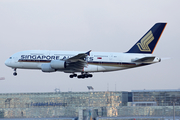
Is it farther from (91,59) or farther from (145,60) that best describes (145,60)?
(91,59)

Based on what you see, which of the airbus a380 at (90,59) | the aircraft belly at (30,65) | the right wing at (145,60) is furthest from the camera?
the aircraft belly at (30,65)

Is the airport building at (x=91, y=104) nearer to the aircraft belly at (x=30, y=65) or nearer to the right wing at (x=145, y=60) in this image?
the aircraft belly at (x=30, y=65)

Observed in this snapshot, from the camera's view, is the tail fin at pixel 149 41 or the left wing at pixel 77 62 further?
the tail fin at pixel 149 41

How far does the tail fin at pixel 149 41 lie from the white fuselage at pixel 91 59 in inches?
56.2

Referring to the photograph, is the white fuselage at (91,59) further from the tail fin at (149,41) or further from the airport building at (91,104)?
the airport building at (91,104)

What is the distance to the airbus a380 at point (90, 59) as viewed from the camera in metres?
72.1

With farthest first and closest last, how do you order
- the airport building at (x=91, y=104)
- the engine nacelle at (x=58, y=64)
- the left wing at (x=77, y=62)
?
1. the airport building at (x=91, y=104)
2. the engine nacelle at (x=58, y=64)
3. the left wing at (x=77, y=62)

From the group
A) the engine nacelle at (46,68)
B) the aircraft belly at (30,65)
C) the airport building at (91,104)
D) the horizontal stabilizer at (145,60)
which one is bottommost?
the airport building at (91,104)

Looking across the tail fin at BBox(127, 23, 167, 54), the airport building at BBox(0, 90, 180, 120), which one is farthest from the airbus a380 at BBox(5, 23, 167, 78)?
the airport building at BBox(0, 90, 180, 120)

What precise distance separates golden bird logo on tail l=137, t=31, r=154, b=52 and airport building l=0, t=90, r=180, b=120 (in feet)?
69.0

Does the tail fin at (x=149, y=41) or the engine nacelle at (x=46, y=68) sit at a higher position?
the tail fin at (x=149, y=41)

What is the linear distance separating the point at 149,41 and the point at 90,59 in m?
13.3

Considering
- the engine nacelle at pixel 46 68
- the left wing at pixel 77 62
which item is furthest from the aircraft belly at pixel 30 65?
the left wing at pixel 77 62

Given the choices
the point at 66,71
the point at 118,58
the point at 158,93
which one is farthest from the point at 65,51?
the point at 158,93
